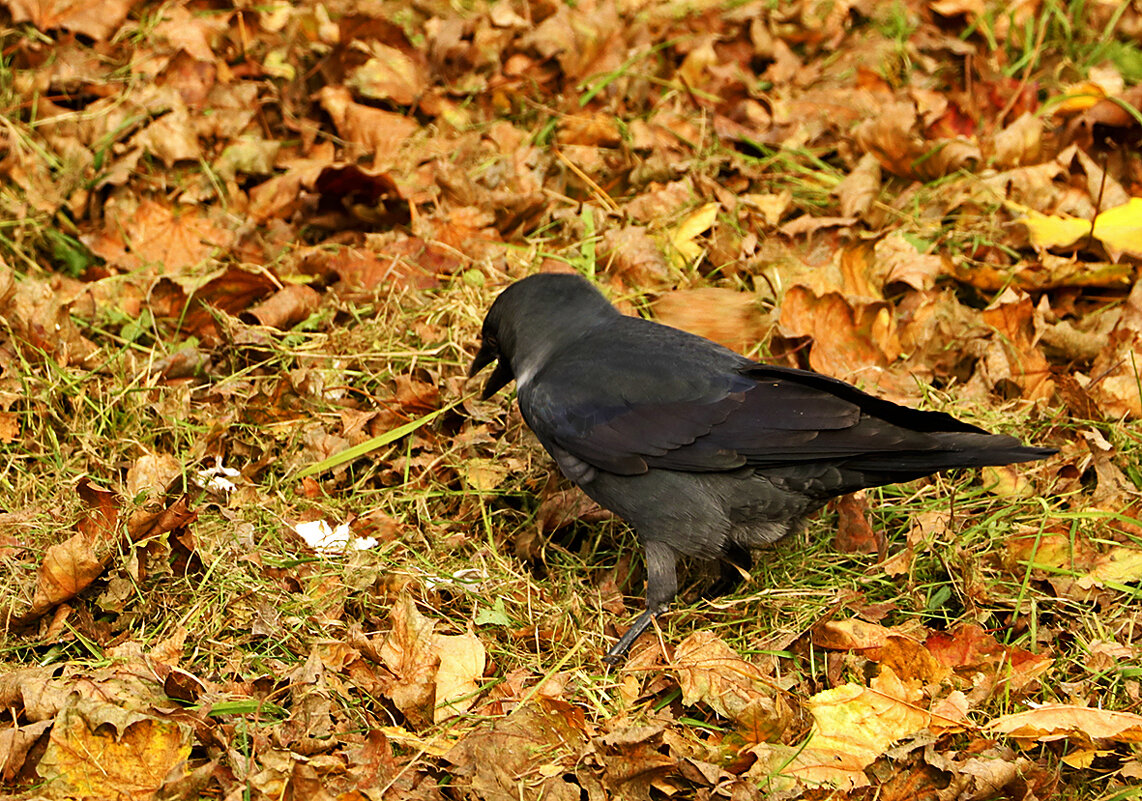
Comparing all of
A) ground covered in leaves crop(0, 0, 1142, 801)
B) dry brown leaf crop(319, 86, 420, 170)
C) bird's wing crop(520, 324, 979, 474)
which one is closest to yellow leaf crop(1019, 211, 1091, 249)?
ground covered in leaves crop(0, 0, 1142, 801)

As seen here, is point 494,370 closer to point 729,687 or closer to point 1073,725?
point 729,687

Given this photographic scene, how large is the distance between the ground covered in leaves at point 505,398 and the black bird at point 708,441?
0.88 ft

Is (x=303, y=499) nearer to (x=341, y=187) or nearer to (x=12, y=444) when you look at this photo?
(x=12, y=444)

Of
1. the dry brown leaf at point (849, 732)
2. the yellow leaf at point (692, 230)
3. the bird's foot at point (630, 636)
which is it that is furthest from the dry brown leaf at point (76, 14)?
the dry brown leaf at point (849, 732)

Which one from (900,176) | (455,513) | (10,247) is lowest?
(455,513)

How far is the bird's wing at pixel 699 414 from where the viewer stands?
3232 millimetres

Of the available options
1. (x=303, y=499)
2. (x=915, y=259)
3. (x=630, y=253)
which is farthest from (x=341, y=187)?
(x=915, y=259)

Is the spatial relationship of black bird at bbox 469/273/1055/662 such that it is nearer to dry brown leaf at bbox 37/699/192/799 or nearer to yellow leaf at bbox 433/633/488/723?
yellow leaf at bbox 433/633/488/723

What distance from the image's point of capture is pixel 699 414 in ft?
11.1

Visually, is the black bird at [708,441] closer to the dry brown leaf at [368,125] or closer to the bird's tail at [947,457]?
the bird's tail at [947,457]

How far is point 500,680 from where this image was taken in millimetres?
3037

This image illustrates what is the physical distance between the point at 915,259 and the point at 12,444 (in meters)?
3.38

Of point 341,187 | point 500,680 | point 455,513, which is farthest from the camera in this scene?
point 341,187

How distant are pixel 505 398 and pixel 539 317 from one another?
0.51m
